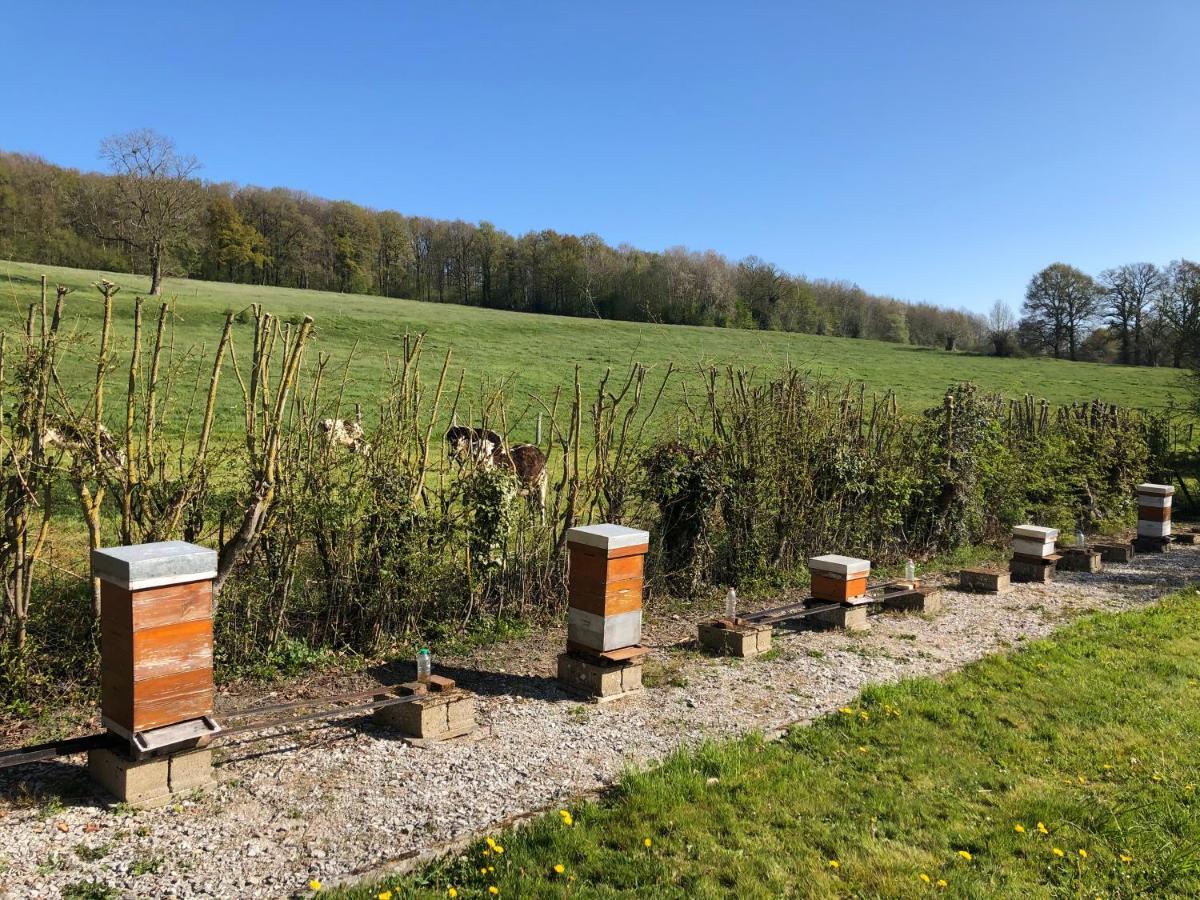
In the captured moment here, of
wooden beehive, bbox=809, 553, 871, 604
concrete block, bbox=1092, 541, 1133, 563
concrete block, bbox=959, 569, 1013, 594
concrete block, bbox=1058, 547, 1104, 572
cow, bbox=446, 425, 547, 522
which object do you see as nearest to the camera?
cow, bbox=446, 425, 547, 522

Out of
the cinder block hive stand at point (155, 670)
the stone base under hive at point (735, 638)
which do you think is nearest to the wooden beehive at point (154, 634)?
the cinder block hive stand at point (155, 670)

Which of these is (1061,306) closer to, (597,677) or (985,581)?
(985,581)

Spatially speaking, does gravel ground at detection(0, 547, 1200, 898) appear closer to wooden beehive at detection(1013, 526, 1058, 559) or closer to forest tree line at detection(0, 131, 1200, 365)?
wooden beehive at detection(1013, 526, 1058, 559)

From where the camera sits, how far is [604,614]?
222 inches

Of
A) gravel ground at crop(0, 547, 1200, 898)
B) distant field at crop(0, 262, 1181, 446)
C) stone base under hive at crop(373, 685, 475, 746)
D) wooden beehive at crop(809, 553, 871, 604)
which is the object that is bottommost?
gravel ground at crop(0, 547, 1200, 898)

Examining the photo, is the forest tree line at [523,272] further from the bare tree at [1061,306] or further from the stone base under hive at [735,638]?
the stone base under hive at [735,638]

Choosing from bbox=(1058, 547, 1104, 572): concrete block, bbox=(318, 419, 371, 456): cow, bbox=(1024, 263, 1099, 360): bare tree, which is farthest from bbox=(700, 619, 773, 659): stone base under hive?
bbox=(1024, 263, 1099, 360): bare tree

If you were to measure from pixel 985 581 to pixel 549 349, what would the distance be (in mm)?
23665

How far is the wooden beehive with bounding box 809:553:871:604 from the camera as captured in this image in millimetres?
7625

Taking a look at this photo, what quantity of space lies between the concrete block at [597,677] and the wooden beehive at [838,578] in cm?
261

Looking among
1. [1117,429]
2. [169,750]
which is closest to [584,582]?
Answer: [169,750]

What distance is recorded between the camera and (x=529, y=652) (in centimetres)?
660

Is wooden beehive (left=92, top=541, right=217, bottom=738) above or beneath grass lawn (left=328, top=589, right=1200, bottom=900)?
above

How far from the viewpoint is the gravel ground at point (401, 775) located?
11.1ft
